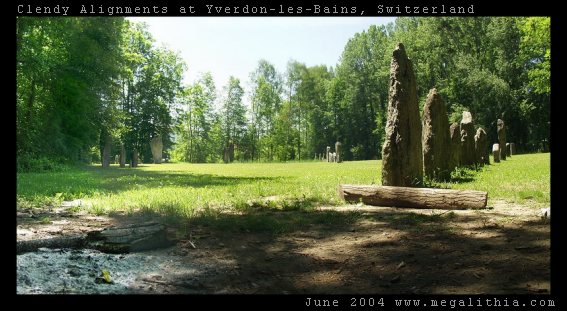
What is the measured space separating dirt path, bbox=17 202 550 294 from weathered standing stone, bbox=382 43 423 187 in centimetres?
283

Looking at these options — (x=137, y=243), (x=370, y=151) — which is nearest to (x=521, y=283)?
(x=137, y=243)

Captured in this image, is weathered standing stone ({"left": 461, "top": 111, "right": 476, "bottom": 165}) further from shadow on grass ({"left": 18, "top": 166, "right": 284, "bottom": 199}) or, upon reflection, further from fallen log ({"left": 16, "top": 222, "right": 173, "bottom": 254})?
fallen log ({"left": 16, "top": 222, "right": 173, "bottom": 254})

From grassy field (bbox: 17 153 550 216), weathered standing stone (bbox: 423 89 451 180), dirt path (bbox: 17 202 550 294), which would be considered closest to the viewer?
dirt path (bbox: 17 202 550 294)

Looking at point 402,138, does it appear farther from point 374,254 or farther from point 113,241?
point 113,241

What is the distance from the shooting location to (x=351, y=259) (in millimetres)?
5547

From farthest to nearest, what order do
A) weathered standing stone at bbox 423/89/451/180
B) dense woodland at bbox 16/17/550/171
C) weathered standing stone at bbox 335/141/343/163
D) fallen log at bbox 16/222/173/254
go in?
A: weathered standing stone at bbox 335/141/343/163, weathered standing stone at bbox 423/89/451/180, dense woodland at bbox 16/17/550/171, fallen log at bbox 16/222/173/254

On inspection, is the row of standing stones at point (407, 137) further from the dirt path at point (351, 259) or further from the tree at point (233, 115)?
the tree at point (233, 115)

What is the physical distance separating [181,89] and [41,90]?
343 cm

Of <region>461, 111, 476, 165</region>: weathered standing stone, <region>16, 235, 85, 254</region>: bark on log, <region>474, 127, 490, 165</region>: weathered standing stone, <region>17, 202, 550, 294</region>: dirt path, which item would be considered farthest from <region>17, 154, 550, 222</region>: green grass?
<region>474, 127, 490, 165</region>: weathered standing stone

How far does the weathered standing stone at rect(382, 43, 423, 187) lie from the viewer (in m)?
10.3

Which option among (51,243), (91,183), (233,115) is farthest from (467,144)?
(51,243)

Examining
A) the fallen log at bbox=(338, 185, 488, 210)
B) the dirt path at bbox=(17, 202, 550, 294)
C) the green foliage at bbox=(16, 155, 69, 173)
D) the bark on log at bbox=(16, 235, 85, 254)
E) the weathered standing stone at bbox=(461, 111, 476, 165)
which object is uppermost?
the weathered standing stone at bbox=(461, 111, 476, 165)

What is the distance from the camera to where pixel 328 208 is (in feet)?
29.6
